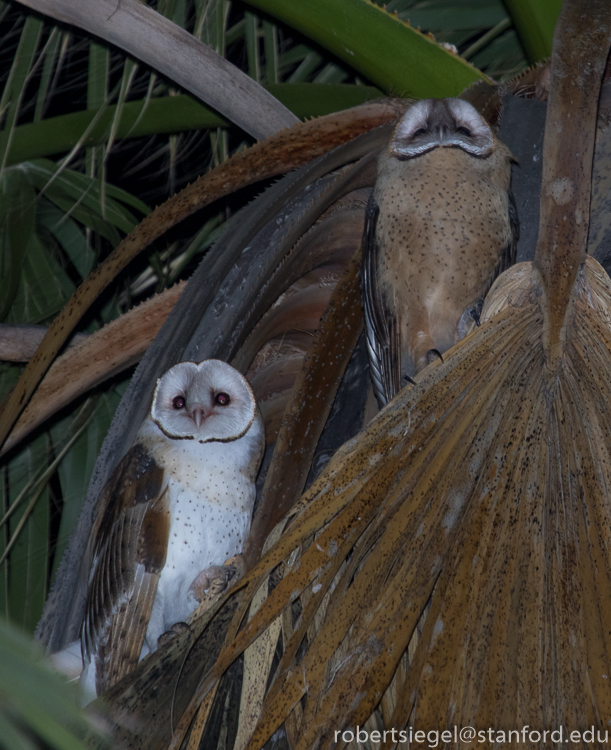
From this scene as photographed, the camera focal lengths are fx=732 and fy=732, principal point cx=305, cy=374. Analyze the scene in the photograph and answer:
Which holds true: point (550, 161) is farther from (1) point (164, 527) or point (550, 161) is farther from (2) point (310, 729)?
(1) point (164, 527)

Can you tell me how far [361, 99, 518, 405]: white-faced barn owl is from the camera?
1.34 m

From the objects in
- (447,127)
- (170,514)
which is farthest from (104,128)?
(170,514)

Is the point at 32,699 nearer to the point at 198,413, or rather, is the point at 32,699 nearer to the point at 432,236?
the point at 432,236

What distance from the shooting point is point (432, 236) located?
1352 millimetres

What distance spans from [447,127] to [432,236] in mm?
225

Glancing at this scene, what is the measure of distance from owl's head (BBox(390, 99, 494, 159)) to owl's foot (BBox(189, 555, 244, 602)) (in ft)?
2.79

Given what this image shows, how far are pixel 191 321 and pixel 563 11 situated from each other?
2.37 ft

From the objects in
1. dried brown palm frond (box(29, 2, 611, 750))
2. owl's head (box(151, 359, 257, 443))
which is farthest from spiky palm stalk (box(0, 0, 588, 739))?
dried brown palm frond (box(29, 2, 611, 750))

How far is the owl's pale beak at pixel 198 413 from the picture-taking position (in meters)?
1.55

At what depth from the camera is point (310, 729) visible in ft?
1.85

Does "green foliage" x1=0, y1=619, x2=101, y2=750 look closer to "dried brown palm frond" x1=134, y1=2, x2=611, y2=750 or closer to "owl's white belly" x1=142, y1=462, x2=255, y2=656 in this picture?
"dried brown palm frond" x1=134, y1=2, x2=611, y2=750

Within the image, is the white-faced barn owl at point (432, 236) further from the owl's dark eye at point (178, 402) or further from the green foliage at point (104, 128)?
the owl's dark eye at point (178, 402)

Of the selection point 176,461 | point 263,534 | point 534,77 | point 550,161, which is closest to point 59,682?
point 550,161

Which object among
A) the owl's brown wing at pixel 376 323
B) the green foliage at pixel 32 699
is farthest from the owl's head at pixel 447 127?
the green foliage at pixel 32 699
